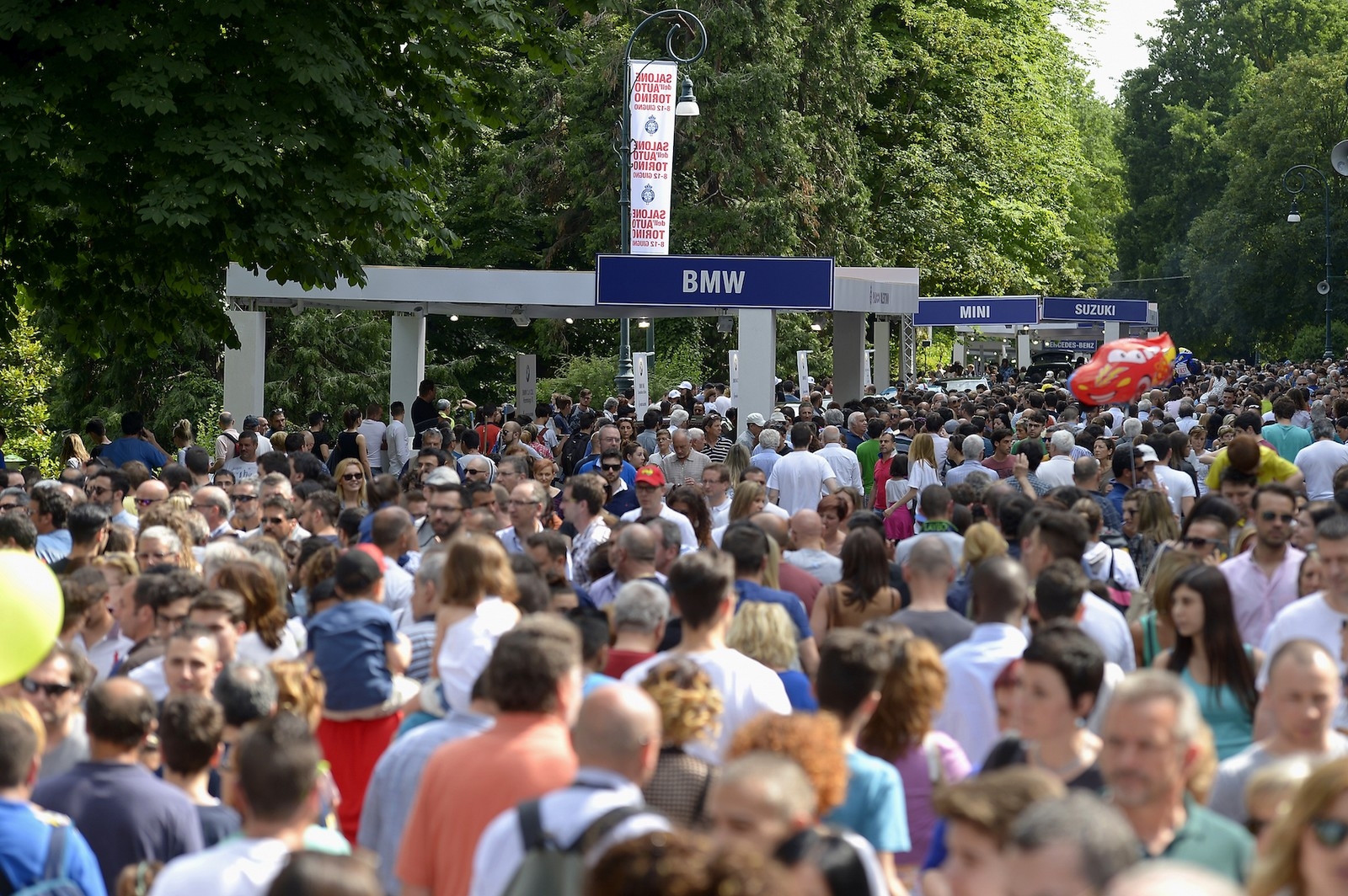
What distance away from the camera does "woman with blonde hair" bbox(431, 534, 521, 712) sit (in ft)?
20.7

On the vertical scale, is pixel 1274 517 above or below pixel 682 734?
above

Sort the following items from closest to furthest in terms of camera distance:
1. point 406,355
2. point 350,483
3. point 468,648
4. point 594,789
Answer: point 594,789, point 468,648, point 350,483, point 406,355

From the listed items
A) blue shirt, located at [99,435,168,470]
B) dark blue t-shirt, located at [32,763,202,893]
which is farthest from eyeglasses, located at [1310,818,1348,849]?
blue shirt, located at [99,435,168,470]

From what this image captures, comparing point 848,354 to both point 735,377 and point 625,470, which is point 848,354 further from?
point 625,470

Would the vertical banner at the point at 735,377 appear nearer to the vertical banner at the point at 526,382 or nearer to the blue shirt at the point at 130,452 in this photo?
the vertical banner at the point at 526,382

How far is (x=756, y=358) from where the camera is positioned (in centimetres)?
1984

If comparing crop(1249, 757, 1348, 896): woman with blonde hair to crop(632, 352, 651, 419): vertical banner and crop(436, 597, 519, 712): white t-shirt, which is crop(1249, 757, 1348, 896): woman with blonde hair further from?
crop(632, 352, 651, 419): vertical banner

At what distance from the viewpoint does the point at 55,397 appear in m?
38.5

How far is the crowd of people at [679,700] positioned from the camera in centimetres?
385

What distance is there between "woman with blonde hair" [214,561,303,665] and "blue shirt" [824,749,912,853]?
2.90 m

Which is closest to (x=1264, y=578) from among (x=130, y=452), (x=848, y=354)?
(x=130, y=452)

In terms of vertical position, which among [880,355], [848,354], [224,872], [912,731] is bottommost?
[224,872]

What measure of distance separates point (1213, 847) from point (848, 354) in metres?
23.5

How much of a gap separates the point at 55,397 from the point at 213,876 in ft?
121
